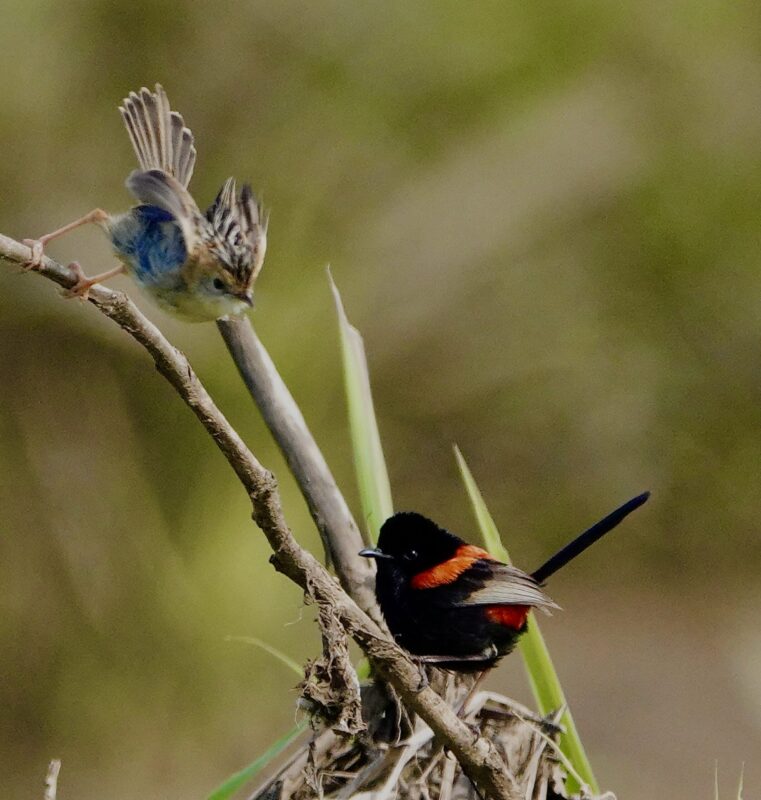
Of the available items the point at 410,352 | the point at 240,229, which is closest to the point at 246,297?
the point at 240,229

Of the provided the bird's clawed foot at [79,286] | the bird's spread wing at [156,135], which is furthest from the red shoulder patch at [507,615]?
the bird's clawed foot at [79,286]

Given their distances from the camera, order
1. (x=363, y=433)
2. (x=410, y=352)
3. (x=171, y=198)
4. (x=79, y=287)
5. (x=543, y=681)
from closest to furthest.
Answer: (x=79, y=287) < (x=171, y=198) < (x=543, y=681) < (x=363, y=433) < (x=410, y=352)

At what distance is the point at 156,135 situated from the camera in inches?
113

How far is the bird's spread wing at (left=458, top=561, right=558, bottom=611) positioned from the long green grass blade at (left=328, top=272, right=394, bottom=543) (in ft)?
1.48

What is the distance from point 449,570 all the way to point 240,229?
139cm

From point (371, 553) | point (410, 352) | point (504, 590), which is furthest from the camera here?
point (410, 352)

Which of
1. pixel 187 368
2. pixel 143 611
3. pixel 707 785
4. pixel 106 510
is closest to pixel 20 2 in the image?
pixel 106 510

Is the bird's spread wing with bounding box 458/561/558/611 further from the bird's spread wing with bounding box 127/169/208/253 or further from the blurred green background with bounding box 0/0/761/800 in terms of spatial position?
the blurred green background with bounding box 0/0/761/800

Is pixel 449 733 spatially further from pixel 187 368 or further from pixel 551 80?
Answer: pixel 551 80

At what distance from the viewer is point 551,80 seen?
6.89m

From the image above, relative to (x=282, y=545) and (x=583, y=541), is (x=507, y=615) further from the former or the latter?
(x=282, y=545)

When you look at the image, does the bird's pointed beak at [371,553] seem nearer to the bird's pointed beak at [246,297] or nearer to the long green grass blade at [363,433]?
the long green grass blade at [363,433]

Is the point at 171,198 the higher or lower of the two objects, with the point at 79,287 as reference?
higher

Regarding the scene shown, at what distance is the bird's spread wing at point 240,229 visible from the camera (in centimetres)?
239
